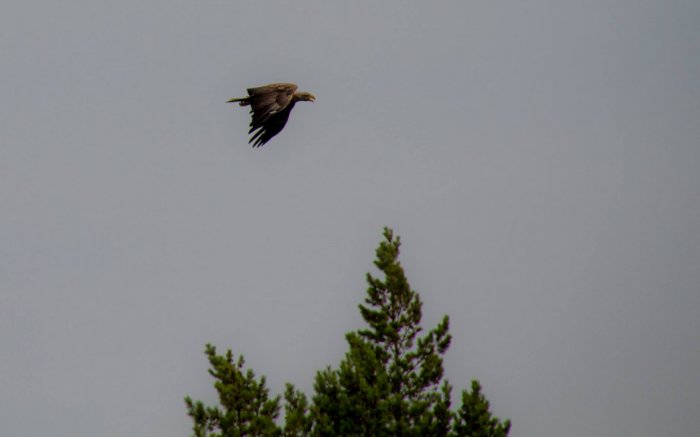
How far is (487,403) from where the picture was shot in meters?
63.7

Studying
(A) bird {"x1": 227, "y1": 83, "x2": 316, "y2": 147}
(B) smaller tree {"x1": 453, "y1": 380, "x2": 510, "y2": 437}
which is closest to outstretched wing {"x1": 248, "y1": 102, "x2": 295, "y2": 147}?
(A) bird {"x1": 227, "y1": 83, "x2": 316, "y2": 147}

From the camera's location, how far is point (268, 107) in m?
52.5

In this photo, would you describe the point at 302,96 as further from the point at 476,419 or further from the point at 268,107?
the point at 476,419

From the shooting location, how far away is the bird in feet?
171

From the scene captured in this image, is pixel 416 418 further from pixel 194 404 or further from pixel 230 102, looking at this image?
pixel 230 102

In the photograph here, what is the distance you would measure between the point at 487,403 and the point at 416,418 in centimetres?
211

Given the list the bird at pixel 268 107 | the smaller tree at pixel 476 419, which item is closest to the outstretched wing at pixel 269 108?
the bird at pixel 268 107

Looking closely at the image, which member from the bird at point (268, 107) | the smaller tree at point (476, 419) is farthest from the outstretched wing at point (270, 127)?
the smaller tree at point (476, 419)

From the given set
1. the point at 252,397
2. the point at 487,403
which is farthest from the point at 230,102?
the point at 487,403

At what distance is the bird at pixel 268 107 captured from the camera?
52.1 meters

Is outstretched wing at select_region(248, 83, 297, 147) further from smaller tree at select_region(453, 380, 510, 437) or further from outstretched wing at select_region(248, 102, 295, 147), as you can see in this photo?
smaller tree at select_region(453, 380, 510, 437)

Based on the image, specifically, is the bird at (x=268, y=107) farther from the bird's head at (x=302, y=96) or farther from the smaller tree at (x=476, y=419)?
the smaller tree at (x=476, y=419)

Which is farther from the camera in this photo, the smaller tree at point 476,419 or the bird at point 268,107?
the smaller tree at point 476,419

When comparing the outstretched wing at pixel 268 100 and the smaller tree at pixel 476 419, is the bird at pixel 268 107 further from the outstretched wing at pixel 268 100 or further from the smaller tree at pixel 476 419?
the smaller tree at pixel 476 419
